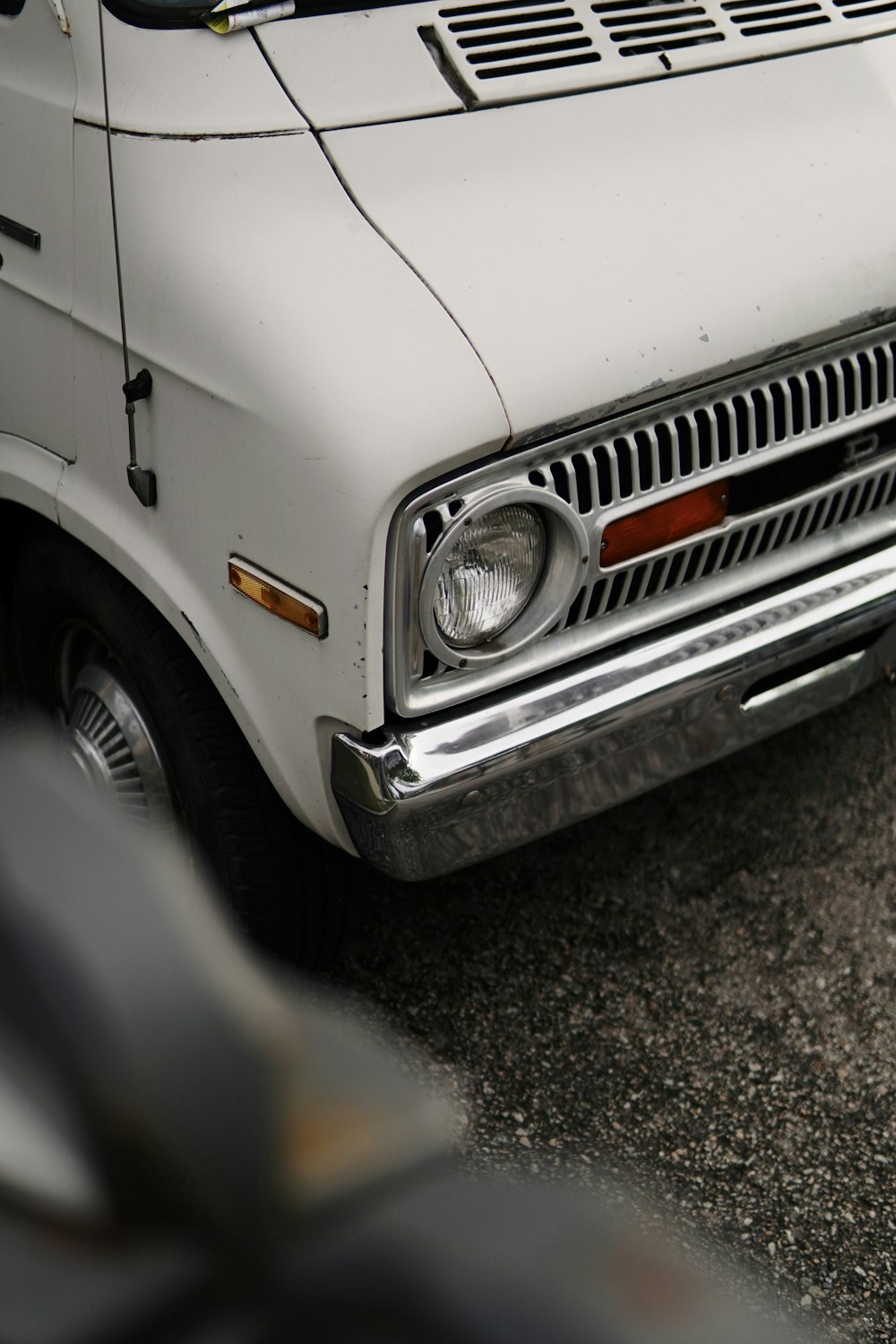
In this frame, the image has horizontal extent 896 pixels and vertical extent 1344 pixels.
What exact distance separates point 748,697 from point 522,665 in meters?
0.57

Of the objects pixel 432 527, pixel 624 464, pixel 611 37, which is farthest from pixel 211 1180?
pixel 611 37

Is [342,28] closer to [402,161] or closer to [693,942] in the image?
[402,161]

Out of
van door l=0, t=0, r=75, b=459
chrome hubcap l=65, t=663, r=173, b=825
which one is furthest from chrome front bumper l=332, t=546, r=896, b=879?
van door l=0, t=0, r=75, b=459

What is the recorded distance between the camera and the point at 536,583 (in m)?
2.14

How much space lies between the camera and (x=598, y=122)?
2314mm

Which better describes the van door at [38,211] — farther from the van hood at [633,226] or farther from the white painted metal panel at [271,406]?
the van hood at [633,226]

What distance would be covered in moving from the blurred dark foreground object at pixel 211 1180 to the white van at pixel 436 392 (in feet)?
2.84

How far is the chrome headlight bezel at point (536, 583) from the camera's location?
1.96 meters

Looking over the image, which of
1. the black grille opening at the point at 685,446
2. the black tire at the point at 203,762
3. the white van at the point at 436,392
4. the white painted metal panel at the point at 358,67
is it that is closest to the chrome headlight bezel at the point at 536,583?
the white van at the point at 436,392

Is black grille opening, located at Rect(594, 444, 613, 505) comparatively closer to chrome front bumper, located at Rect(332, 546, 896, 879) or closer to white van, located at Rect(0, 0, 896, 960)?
white van, located at Rect(0, 0, 896, 960)

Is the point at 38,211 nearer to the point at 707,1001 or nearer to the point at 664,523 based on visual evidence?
the point at 664,523

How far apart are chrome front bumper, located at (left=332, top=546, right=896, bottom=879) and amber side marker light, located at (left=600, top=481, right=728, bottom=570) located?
189mm

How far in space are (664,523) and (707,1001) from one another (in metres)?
1.12

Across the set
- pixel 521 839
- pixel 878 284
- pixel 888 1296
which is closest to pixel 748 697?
pixel 521 839
